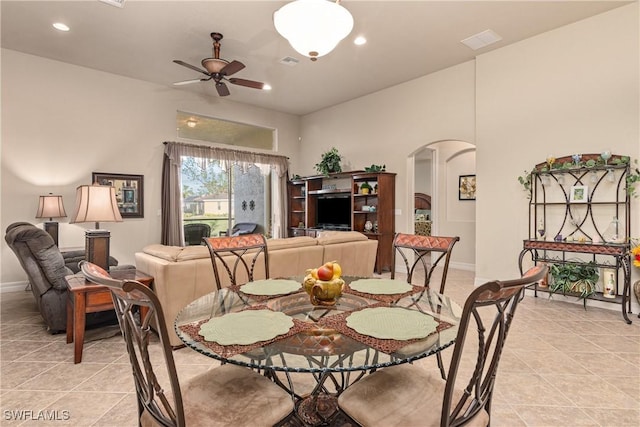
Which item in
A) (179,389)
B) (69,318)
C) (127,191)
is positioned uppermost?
(127,191)

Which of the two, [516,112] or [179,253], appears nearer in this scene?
[179,253]

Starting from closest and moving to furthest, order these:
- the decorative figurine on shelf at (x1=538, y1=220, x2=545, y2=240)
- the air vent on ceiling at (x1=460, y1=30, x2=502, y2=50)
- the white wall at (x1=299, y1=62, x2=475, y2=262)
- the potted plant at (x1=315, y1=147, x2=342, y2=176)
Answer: the decorative figurine on shelf at (x1=538, y1=220, x2=545, y2=240)
the air vent on ceiling at (x1=460, y1=30, x2=502, y2=50)
the white wall at (x1=299, y1=62, x2=475, y2=262)
the potted plant at (x1=315, y1=147, x2=342, y2=176)

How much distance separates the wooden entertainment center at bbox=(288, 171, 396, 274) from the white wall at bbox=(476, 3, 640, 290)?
161 cm

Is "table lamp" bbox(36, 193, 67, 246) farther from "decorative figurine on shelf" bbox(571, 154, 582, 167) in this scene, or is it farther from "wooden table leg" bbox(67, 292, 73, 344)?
"decorative figurine on shelf" bbox(571, 154, 582, 167)

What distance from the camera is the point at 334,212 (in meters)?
6.89

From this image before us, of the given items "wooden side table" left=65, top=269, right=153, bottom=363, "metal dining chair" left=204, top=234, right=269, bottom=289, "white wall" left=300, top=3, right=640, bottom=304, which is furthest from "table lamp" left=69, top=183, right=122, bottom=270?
"white wall" left=300, top=3, right=640, bottom=304

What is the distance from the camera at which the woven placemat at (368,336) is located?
1.13 meters

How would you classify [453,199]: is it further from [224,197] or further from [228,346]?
[228,346]

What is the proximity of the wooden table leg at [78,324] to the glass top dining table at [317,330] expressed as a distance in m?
1.54

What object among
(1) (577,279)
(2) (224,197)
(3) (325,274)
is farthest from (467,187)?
(3) (325,274)

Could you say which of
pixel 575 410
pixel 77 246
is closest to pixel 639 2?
pixel 575 410

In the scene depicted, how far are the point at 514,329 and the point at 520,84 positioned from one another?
3236 millimetres

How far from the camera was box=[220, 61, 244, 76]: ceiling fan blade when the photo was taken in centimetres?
406

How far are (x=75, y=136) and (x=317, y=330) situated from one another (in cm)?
579
